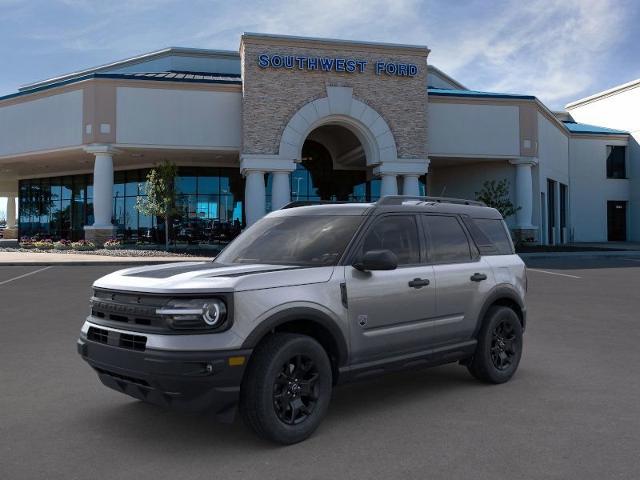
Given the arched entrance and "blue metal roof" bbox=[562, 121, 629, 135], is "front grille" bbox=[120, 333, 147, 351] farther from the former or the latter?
"blue metal roof" bbox=[562, 121, 629, 135]

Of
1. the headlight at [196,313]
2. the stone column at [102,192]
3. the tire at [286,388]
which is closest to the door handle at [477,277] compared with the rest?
the tire at [286,388]

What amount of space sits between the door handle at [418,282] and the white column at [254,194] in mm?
23898

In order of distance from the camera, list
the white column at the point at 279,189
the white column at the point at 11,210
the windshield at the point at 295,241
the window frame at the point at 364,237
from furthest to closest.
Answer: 1. the white column at the point at 11,210
2. the white column at the point at 279,189
3. the windshield at the point at 295,241
4. the window frame at the point at 364,237

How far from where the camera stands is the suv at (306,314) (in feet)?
13.2

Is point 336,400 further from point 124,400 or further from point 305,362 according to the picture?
point 124,400

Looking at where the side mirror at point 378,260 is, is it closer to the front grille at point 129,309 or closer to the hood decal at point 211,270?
the hood decal at point 211,270

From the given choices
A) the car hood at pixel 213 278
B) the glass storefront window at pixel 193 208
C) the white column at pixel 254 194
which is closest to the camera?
the car hood at pixel 213 278

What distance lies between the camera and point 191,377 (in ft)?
12.9

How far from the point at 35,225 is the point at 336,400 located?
137ft

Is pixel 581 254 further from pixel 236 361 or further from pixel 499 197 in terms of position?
pixel 236 361

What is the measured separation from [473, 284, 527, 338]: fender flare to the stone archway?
23.1 meters

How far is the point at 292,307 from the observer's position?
171 inches

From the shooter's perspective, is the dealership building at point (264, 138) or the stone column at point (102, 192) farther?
the stone column at point (102, 192)

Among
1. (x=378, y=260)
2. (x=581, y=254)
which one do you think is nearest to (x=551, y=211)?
(x=581, y=254)
